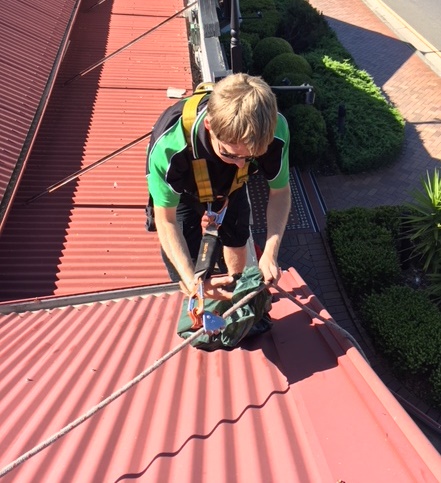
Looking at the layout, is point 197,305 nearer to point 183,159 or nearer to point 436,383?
point 183,159

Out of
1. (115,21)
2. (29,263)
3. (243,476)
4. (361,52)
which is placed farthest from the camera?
(361,52)

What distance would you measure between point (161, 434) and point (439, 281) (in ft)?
18.5

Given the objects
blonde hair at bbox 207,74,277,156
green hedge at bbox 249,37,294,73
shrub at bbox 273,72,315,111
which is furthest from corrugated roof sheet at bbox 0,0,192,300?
green hedge at bbox 249,37,294,73

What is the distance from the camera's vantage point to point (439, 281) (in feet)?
22.1

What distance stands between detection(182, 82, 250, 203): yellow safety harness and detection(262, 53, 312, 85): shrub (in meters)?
8.65

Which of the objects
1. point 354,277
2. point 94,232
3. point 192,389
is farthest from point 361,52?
point 192,389

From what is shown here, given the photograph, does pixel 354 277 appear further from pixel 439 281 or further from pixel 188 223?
pixel 188 223

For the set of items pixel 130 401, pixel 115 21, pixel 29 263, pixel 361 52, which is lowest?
pixel 130 401

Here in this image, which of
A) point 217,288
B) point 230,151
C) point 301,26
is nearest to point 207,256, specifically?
point 217,288

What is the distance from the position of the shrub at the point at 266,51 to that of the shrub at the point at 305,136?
8.38 feet

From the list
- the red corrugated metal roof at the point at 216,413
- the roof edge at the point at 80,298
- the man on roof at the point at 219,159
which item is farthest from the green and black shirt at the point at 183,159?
the roof edge at the point at 80,298

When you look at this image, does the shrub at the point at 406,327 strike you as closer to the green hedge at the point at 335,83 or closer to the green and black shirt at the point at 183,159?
the green hedge at the point at 335,83

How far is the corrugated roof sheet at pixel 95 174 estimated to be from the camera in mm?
4465

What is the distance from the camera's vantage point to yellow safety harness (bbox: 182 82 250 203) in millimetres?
2498
